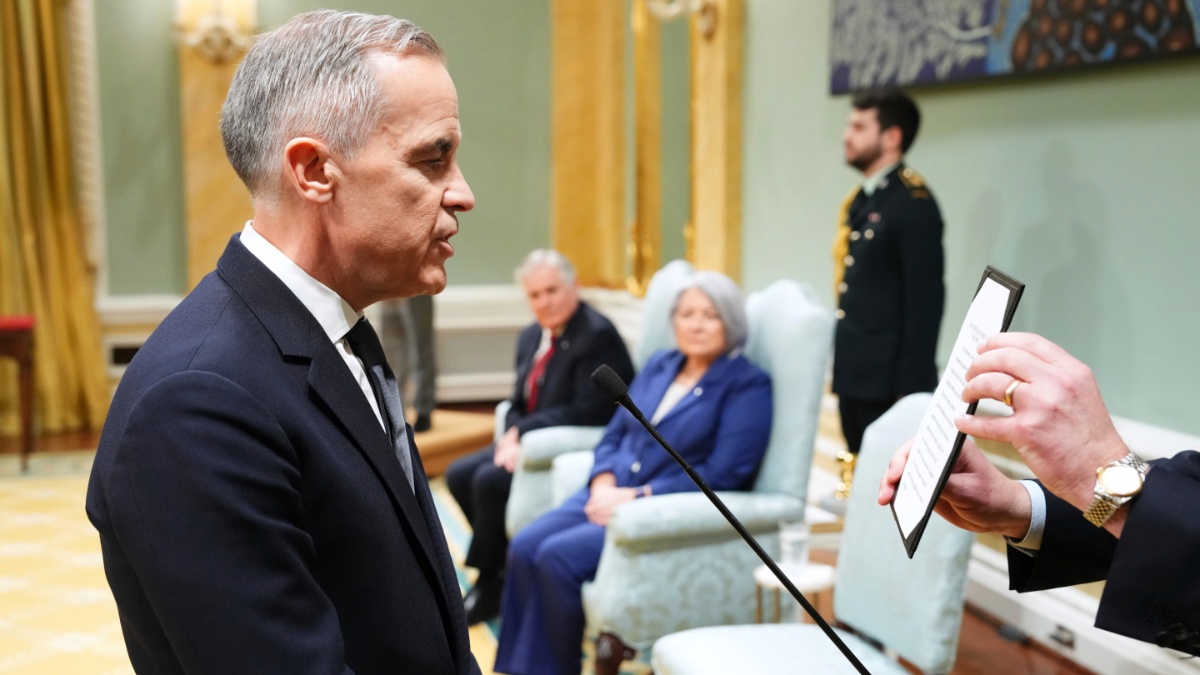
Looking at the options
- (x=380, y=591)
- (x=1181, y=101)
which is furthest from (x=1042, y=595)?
(x=380, y=591)

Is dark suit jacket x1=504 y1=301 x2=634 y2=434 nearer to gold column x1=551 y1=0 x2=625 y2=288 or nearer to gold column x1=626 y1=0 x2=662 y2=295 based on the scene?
gold column x1=626 y1=0 x2=662 y2=295

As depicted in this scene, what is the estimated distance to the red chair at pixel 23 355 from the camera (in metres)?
5.71

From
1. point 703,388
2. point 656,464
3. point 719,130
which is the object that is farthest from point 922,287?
point 719,130

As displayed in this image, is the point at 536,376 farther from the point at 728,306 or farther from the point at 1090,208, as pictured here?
the point at 1090,208

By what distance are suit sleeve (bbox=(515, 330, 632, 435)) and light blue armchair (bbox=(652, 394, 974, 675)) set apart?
5.52ft

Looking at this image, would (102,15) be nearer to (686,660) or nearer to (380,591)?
(686,660)

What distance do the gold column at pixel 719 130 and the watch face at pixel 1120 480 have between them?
14.6ft

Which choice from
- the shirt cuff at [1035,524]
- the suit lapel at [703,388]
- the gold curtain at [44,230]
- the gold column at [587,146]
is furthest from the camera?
the gold column at [587,146]

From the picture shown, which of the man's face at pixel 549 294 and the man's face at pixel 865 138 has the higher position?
the man's face at pixel 865 138

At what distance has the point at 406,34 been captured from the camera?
1.15 meters

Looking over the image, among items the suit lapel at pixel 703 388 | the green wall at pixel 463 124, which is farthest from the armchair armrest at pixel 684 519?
the green wall at pixel 463 124

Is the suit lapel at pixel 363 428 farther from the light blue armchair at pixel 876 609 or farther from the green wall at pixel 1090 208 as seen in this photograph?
the green wall at pixel 1090 208

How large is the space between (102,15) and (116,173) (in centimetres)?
97

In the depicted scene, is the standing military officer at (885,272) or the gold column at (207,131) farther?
the gold column at (207,131)
